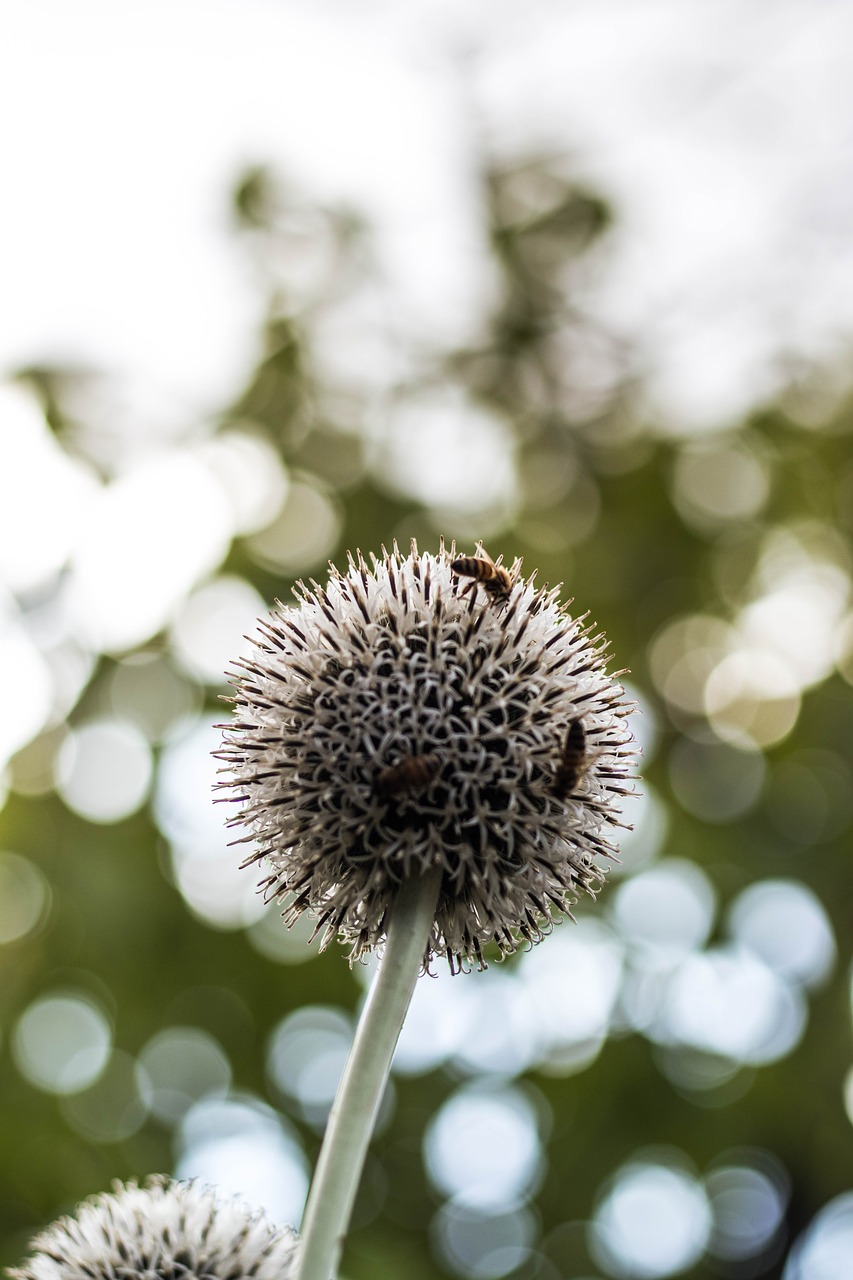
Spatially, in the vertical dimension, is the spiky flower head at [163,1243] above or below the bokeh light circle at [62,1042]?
below

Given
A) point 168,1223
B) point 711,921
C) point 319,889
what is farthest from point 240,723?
point 711,921

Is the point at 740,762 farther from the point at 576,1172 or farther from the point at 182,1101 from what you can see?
the point at 182,1101

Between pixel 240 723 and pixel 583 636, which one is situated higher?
pixel 583 636

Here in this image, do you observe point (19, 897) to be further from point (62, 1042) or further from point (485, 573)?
point (485, 573)

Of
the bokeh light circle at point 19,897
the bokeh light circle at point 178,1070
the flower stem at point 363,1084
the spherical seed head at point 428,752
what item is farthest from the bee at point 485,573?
the bokeh light circle at point 178,1070

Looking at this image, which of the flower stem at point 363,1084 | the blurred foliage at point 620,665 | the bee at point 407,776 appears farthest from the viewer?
the blurred foliage at point 620,665

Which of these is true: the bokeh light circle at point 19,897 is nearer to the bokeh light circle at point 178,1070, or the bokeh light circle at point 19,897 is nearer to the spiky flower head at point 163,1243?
the bokeh light circle at point 178,1070

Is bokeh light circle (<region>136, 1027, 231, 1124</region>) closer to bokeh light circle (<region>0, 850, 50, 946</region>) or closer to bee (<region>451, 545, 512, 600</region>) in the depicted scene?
bokeh light circle (<region>0, 850, 50, 946</region>)
